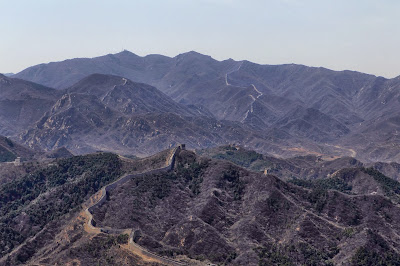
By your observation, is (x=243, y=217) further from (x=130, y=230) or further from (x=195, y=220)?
(x=130, y=230)

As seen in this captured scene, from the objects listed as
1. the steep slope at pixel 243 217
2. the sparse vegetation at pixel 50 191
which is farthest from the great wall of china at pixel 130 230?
the sparse vegetation at pixel 50 191

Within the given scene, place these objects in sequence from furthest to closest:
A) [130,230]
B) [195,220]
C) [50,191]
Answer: [50,191]
[195,220]
[130,230]

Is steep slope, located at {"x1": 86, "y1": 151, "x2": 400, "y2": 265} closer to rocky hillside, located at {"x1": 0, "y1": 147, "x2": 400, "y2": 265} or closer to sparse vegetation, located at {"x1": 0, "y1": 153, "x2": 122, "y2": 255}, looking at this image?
rocky hillside, located at {"x1": 0, "y1": 147, "x2": 400, "y2": 265}

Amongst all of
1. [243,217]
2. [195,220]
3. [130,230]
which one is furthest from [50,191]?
[243,217]

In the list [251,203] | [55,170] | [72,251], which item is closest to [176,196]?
[251,203]

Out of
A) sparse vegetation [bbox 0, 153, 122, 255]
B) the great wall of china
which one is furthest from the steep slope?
sparse vegetation [bbox 0, 153, 122, 255]

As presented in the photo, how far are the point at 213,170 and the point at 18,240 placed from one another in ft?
172

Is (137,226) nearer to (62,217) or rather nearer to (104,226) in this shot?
(104,226)

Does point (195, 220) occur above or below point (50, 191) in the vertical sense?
above

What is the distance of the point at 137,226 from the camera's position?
12800cm

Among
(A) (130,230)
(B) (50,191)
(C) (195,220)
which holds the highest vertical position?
(C) (195,220)

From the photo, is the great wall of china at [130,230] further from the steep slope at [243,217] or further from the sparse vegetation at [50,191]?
the sparse vegetation at [50,191]

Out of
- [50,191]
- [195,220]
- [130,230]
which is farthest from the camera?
[50,191]

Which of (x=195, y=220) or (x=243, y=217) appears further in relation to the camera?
(x=243, y=217)
